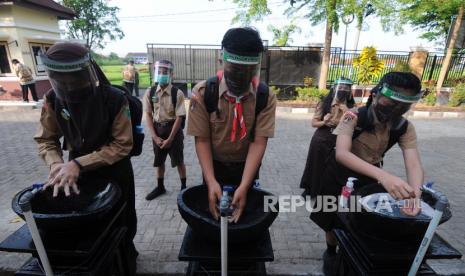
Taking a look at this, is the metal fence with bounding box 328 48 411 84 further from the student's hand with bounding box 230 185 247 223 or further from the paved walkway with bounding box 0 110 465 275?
the student's hand with bounding box 230 185 247 223

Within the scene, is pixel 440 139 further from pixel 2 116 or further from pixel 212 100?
pixel 2 116

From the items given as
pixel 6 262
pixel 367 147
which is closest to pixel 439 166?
pixel 367 147

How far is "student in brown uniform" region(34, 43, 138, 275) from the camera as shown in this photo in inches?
61.3

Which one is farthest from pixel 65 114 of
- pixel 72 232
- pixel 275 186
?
pixel 275 186

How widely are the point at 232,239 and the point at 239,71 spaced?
98 cm

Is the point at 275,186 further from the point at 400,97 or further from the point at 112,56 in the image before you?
the point at 112,56

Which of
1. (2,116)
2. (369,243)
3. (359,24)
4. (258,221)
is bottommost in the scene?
(2,116)

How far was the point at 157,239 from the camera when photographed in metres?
3.00

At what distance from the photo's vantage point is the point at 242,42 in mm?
1500

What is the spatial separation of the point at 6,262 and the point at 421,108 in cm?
1312

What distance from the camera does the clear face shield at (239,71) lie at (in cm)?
154

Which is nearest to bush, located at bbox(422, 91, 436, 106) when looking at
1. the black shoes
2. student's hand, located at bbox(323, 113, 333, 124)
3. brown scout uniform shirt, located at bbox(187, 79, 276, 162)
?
student's hand, located at bbox(323, 113, 333, 124)

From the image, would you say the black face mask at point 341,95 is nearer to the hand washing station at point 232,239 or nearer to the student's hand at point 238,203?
the hand washing station at point 232,239

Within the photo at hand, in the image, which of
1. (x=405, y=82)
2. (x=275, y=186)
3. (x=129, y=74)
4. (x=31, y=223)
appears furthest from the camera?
(x=129, y=74)
